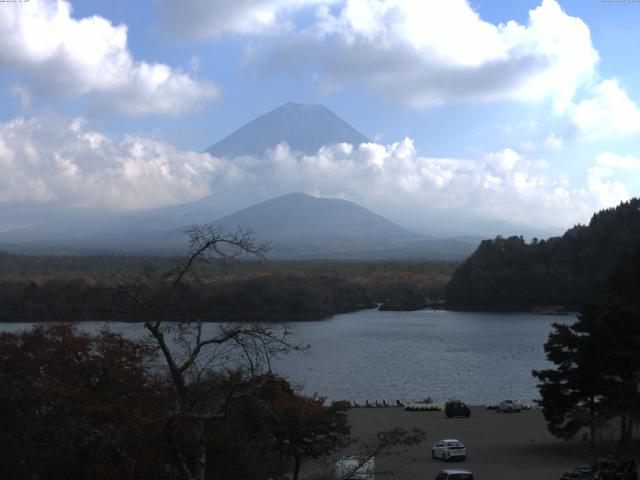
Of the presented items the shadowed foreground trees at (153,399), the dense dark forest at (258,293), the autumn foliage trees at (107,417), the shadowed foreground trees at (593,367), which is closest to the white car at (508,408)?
the shadowed foreground trees at (593,367)

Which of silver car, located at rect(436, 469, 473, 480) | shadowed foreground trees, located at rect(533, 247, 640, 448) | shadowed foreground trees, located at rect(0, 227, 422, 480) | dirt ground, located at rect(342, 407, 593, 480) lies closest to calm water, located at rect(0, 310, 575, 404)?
dirt ground, located at rect(342, 407, 593, 480)

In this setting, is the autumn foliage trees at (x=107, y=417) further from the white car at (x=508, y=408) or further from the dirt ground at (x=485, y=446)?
the white car at (x=508, y=408)

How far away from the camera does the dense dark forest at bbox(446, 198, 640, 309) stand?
148 ft

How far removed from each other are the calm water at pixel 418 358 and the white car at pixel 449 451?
11.1 ft

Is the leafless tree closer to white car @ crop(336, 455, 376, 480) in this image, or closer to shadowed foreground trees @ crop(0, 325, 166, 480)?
shadowed foreground trees @ crop(0, 325, 166, 480)

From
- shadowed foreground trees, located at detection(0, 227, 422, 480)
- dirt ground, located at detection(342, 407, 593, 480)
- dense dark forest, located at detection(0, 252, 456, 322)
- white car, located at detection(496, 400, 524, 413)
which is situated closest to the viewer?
shadowed foreground trees, located at detection(0, 227, 422, 480)

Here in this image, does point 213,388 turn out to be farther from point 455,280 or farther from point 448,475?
point 455,280

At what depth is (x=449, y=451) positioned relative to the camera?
10.7m

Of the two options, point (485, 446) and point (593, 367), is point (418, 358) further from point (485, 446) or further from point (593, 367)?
point (593, 367)

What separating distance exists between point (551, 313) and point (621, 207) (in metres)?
8.64

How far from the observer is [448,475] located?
873 cm

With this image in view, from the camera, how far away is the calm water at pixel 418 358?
1988cm

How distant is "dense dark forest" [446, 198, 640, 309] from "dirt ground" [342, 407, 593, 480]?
30.0 meters

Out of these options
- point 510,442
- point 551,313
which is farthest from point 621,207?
point 510,442
